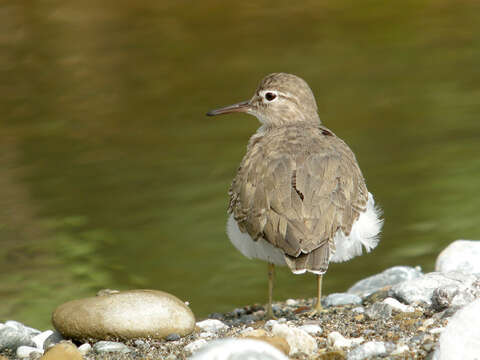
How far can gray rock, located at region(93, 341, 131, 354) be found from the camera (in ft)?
18.4

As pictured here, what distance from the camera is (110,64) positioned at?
1480cm

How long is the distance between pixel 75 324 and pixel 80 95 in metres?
8.63

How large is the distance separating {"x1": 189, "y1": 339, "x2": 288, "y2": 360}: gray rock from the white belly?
2146 millimetres

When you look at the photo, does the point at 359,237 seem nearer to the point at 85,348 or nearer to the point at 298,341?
the point at 298,341

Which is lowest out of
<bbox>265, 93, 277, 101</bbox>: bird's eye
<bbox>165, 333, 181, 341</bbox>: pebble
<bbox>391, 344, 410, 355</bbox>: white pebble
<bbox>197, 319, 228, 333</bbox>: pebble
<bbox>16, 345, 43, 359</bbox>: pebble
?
<bbox>197, 319, 228, 333</bbox>: pebble

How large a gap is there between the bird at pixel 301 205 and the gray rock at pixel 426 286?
557mm

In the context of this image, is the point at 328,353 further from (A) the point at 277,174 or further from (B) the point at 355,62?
(B) the point at 355,62

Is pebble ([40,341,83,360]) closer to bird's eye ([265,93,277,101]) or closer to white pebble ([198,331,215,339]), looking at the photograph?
white pebble ([198,331,215,339])

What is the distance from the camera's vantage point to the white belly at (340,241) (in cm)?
640

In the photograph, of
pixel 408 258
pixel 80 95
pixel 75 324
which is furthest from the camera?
pixel 80 95

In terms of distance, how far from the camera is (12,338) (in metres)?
5.91

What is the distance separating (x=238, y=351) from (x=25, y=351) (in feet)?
7.35

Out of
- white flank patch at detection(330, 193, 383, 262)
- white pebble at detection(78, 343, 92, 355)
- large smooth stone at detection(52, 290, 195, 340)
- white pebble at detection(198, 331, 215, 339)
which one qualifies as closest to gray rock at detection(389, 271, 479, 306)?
white flank patch at detection(330, 193, 383, 262)

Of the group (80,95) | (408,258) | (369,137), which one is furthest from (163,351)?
(80,95)
